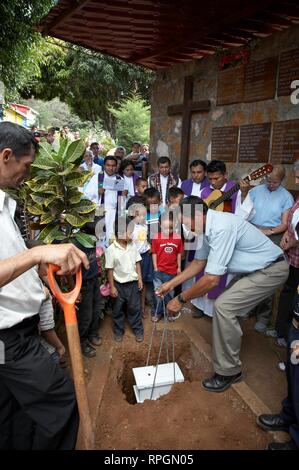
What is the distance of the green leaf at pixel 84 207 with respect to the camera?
3.03 m

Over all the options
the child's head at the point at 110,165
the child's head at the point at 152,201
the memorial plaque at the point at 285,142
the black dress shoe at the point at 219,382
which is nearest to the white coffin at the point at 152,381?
the black dress shoe at the point at 219,382

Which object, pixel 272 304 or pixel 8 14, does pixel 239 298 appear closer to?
pixel 272 304

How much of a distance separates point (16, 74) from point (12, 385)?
8473 millimetres

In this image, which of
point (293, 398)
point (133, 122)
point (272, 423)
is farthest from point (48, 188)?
point (133, 122)

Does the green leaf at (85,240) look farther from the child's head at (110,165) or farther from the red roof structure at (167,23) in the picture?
the child's head at (110,165)

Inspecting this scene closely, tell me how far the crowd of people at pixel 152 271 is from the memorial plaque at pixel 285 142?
0.48 meters

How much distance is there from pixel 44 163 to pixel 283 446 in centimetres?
281

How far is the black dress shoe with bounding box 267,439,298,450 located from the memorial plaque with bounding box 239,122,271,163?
3457 mm

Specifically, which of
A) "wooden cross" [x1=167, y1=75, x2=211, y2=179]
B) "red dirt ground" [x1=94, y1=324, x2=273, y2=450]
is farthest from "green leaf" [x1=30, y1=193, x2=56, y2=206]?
"wooden cross" [x1=167, y1=75, x2=211, y2=179]

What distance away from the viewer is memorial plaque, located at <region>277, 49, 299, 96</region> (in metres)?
4.23

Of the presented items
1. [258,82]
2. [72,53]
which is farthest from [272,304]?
[72,53]

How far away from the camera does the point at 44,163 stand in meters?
2.85

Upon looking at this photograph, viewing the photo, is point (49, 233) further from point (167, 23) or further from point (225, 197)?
point (167, 23)

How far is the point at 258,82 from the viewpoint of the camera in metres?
4.74
